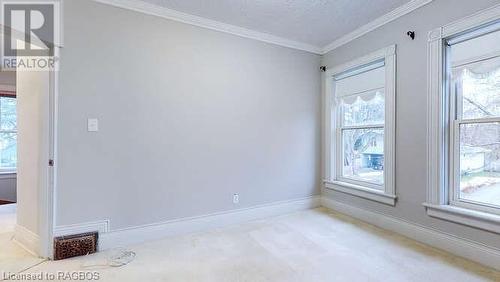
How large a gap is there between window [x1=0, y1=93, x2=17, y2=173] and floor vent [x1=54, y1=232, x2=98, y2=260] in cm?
406

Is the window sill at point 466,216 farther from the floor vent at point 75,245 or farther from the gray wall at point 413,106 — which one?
the floor vent at point 75,245

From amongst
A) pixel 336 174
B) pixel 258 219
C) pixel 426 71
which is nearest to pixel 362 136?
pixel 336 174

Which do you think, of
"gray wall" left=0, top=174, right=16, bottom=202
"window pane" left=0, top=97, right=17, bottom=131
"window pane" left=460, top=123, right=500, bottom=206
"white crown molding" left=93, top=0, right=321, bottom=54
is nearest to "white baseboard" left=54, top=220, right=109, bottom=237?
"white crown molding" left=93, top=0, right=321, bottom=54

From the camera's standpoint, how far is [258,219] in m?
3.38

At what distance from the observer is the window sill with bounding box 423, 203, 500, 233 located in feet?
6.97

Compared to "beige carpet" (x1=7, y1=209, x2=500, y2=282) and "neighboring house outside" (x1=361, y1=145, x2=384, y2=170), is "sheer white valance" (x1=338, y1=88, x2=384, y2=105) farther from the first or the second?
"beige carpet" (x1=7, y1=209, x2=500, y2=282)

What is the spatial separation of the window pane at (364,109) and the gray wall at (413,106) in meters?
0.36

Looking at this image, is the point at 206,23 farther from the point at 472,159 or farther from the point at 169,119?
the point at 472,159

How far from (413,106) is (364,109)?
2.60 ft

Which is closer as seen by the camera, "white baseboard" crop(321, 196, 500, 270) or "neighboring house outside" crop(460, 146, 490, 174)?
"white baseboard" crop(321, 196, 500, 270)

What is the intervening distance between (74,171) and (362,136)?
11.3 feet

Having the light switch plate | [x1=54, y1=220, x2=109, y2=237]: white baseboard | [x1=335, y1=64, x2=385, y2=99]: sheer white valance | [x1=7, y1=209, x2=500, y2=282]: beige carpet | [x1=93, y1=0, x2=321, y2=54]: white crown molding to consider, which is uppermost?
[x1=93, y1=0, x2=321, y2=54]: white crown molding

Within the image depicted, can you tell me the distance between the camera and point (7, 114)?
193 inches

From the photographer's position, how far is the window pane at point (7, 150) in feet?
16.1
